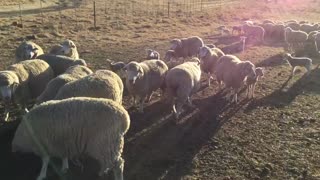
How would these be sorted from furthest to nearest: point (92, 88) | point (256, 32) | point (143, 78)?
point (256, 32) < point (143, 78) < point (92, 88)

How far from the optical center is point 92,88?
998 centimetres

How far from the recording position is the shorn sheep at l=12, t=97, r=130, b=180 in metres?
8.02

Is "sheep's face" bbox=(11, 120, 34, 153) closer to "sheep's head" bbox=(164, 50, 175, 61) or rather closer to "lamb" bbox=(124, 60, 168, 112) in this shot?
"lamb" bbox=(124, 60, 168, 112)

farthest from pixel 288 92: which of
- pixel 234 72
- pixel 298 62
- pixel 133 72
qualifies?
pixel 133 72

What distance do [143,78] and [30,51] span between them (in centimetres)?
474

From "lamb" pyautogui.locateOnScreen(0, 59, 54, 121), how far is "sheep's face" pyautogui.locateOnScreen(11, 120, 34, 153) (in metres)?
2.80

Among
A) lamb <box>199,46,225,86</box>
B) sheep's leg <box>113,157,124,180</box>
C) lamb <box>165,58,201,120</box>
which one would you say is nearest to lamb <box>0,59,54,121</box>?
lamb <box>165,58,201,120</box>

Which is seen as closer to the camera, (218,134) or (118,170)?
(118,170)

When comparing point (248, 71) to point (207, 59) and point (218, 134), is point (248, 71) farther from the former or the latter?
point (218, 134)

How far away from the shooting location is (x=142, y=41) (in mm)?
22438

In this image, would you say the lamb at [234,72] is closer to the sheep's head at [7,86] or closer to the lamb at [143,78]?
the lamb at [143,78]

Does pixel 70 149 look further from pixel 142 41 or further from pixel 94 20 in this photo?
pixel 94 20

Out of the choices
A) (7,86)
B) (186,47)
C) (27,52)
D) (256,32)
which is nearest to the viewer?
(7,86)

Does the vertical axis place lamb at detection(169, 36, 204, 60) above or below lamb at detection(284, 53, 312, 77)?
above
